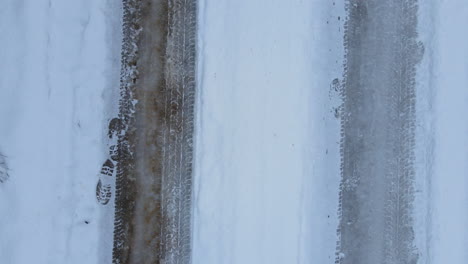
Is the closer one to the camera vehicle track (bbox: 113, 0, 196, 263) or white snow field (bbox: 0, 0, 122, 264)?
white snow field (bbox: 0, 0, 122, 264)

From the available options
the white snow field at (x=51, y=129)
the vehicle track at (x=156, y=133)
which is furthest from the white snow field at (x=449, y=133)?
the white snow field at (x=51, y=129)

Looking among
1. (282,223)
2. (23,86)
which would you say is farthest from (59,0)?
(282,223)

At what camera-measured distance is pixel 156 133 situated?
3.74 m

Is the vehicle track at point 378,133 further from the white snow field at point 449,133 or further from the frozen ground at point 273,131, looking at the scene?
the white snow field at point 449,133

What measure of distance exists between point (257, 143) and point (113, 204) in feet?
4.92

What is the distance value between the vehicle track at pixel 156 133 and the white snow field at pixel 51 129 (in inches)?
10.5

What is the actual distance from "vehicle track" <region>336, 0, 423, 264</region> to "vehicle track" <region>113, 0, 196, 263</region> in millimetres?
1530

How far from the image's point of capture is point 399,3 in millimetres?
3721

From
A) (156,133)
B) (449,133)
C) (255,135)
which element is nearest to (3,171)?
(156,133)

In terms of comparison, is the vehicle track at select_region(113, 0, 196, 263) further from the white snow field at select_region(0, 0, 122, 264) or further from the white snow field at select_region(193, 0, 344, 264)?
the white snow field at select_region(0, 0, 122, 264)

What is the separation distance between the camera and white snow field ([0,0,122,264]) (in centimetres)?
352

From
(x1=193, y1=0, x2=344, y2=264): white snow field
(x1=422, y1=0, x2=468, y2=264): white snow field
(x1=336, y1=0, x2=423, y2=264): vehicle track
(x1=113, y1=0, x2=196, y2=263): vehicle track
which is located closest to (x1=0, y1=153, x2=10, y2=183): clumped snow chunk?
(x1=113, y1=0, x2=196, y2=263): vehicle track

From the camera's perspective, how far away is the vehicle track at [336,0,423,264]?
370 cm

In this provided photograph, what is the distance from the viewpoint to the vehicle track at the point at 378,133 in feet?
12.1
